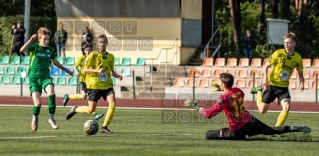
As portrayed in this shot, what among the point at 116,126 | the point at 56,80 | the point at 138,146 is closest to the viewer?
the point at 138,146

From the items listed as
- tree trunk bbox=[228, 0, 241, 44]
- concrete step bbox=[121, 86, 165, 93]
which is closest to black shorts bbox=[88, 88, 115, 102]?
concrete step bbox=[121, 86, 165, 93]

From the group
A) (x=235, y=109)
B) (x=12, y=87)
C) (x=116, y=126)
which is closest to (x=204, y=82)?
(x=12, y=87)

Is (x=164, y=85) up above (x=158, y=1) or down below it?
below

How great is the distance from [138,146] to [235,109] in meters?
1.92

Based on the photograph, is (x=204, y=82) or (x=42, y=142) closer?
(x=42, y=142)

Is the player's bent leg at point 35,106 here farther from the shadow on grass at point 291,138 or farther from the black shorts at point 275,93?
the black shorts at point 275,93

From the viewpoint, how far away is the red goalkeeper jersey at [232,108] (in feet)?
48.4

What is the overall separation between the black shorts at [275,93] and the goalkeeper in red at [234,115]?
216cm

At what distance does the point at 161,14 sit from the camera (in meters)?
42.7

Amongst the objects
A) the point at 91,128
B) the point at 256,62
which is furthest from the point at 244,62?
the point at 91,128

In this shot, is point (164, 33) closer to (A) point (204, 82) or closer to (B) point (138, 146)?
(A) point (204, 82)

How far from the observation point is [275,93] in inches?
699

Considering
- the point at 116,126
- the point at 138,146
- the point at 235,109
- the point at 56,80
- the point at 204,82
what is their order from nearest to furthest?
the point at 138,146 → the point at 235,109 → the point at 116,126 → the point at 204,82 → the point at 56,80

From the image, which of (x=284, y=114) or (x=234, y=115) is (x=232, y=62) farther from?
(x=234, y=115)
